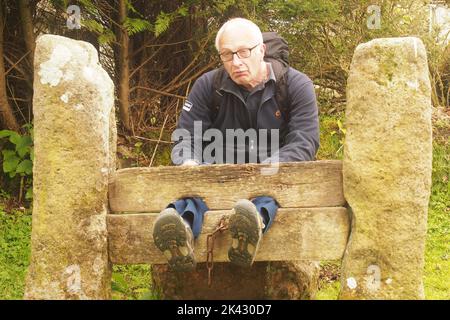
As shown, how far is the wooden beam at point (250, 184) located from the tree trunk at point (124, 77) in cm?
310

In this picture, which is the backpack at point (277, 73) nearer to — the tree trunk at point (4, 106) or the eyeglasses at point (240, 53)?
the eyeglasses at point (240, 53)

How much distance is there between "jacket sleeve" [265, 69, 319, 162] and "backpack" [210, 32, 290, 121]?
46mm

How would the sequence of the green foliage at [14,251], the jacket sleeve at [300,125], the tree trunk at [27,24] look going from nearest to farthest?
the jacket sleeve at [300,125] < the green foliage at [14,251] < the tree trunk at [27,24]

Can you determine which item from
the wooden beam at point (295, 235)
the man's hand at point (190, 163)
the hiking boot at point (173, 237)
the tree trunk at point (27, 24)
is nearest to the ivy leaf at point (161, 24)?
the tree trunk at point (27, 24)

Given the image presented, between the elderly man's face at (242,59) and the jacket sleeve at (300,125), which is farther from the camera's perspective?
the elderly man's face at (242,59)

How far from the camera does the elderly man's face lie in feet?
13.2

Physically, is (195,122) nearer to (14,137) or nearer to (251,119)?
(251,119)

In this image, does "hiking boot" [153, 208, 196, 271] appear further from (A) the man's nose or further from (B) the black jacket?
(A) the man's nose

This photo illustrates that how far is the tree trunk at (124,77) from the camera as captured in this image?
650cm

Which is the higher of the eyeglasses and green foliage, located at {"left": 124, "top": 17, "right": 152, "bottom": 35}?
green foliage, located at {"left": 124, "top": 17, "right": 152, "bottom": 35}

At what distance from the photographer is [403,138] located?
346 cm

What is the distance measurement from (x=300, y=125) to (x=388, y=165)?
2.44 ft

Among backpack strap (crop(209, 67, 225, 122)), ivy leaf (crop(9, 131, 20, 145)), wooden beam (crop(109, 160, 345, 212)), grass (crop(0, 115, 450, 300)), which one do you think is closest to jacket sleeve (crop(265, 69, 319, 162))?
wooden beam (crop(109, 160, 345, 212))
